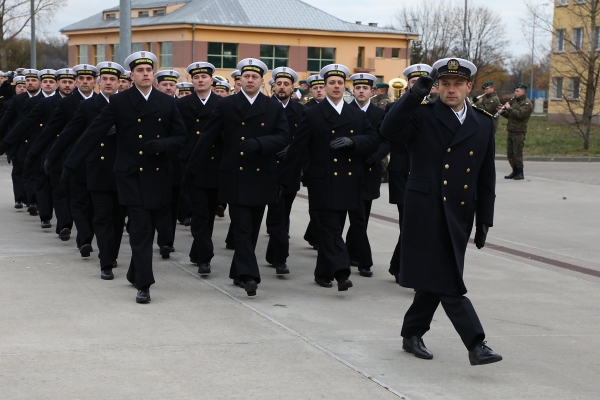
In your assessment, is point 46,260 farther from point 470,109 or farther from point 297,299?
point 470,109

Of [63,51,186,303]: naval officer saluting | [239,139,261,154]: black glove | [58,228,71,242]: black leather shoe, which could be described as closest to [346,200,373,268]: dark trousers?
[239,139,261,154]: black glove

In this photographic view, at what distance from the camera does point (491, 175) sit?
6.78 metres

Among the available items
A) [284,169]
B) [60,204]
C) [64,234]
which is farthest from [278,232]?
[60,204]

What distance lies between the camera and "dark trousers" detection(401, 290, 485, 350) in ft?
21.0

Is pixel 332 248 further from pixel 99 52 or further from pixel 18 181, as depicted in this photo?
pixel 99 52

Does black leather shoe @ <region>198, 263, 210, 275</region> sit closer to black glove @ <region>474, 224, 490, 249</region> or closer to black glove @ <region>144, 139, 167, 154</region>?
black glove @ <region>144, 139, 167, 154</region>

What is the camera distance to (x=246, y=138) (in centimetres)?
901

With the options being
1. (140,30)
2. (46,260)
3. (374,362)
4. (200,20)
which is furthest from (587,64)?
(140,30)

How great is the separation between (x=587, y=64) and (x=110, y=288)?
86.8ft

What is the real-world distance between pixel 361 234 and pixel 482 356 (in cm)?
366

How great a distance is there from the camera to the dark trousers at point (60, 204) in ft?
39.6

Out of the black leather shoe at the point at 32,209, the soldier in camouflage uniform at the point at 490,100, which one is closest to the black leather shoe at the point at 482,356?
the black leather shoe at the point at 32,209

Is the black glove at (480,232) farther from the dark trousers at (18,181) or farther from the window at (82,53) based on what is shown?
the window at (82,53)

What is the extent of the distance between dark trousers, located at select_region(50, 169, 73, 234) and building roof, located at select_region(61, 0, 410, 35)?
58870mm
